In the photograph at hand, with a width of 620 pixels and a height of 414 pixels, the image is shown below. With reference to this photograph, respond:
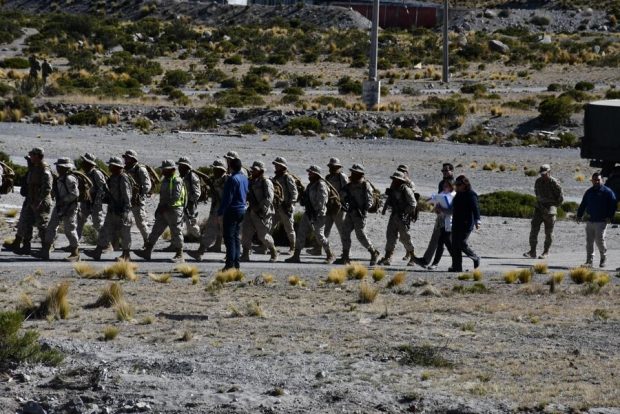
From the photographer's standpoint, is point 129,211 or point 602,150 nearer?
point 129,211

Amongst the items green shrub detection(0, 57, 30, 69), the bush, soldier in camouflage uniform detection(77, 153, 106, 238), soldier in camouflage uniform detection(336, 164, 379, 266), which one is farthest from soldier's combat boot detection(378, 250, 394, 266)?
green shrub detection(0, 57, 30, 69)

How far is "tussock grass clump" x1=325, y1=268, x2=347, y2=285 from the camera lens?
1952cm

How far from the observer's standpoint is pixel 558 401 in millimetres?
12609

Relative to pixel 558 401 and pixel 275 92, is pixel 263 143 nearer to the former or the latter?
pixel 275 92

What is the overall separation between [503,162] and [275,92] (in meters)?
20.9

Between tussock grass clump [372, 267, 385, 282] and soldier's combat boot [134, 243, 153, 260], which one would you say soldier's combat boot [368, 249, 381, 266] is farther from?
soldier's combat boot [134, 243, 153, 260]

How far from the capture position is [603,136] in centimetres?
3466

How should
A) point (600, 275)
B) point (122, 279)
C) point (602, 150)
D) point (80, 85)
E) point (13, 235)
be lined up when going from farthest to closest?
point (80, 85) < point (602, 150) < point (13, 235) < point (600, 275) < point (122, 279)

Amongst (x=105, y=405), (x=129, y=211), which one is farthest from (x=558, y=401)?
(x=129, y=211)

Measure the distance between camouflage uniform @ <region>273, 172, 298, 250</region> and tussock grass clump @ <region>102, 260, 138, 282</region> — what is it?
3.57 metres

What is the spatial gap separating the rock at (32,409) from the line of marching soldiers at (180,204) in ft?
26.4

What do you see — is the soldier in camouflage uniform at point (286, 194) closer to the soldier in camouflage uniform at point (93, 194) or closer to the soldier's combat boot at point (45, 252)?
the soldier in camouflage uniform at point (93, 194)

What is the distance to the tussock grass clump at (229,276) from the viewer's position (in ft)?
62.2

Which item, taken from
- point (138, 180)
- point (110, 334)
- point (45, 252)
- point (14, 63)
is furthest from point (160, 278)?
point (14, 63)
